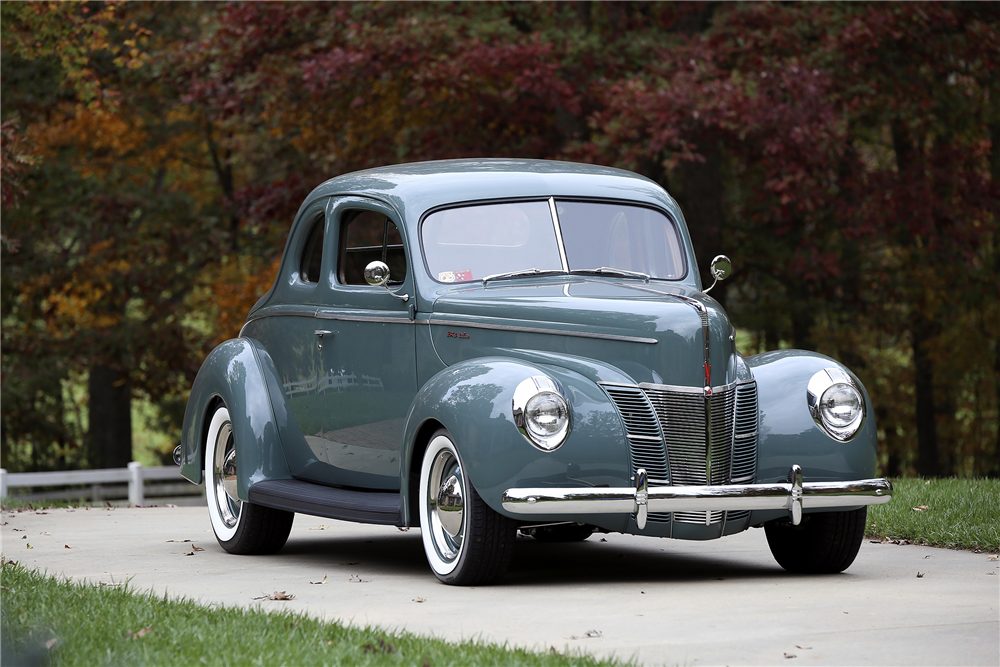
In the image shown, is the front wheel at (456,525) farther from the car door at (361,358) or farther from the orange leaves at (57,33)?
the orange leaves at (57,33)

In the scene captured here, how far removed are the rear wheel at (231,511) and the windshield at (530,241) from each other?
2.14 meters

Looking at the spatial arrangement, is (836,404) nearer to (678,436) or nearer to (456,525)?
(678,436)

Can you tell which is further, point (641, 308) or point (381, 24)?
point (381, 24)

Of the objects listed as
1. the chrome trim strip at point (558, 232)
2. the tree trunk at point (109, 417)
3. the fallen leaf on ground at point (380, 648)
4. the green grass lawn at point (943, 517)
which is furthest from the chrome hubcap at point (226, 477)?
the tree trunk at point (109, 417)

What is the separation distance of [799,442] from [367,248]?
3.03 meters

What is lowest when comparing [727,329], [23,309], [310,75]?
[23,309]

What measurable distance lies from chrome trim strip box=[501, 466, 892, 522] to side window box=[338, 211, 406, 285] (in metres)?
2.10

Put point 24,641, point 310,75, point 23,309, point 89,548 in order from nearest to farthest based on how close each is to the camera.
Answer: point 24,641 → point 89,548 → point 310,75 → point 23,309

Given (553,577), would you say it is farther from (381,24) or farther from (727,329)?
(381,24)

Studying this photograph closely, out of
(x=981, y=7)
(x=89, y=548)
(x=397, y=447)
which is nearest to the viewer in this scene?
(x=397, y=447)

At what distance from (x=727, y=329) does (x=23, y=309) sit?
17819 mm

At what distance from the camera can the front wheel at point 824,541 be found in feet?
24.9

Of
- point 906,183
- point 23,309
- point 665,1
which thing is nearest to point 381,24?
point 665,1

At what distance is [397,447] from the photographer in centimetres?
804
